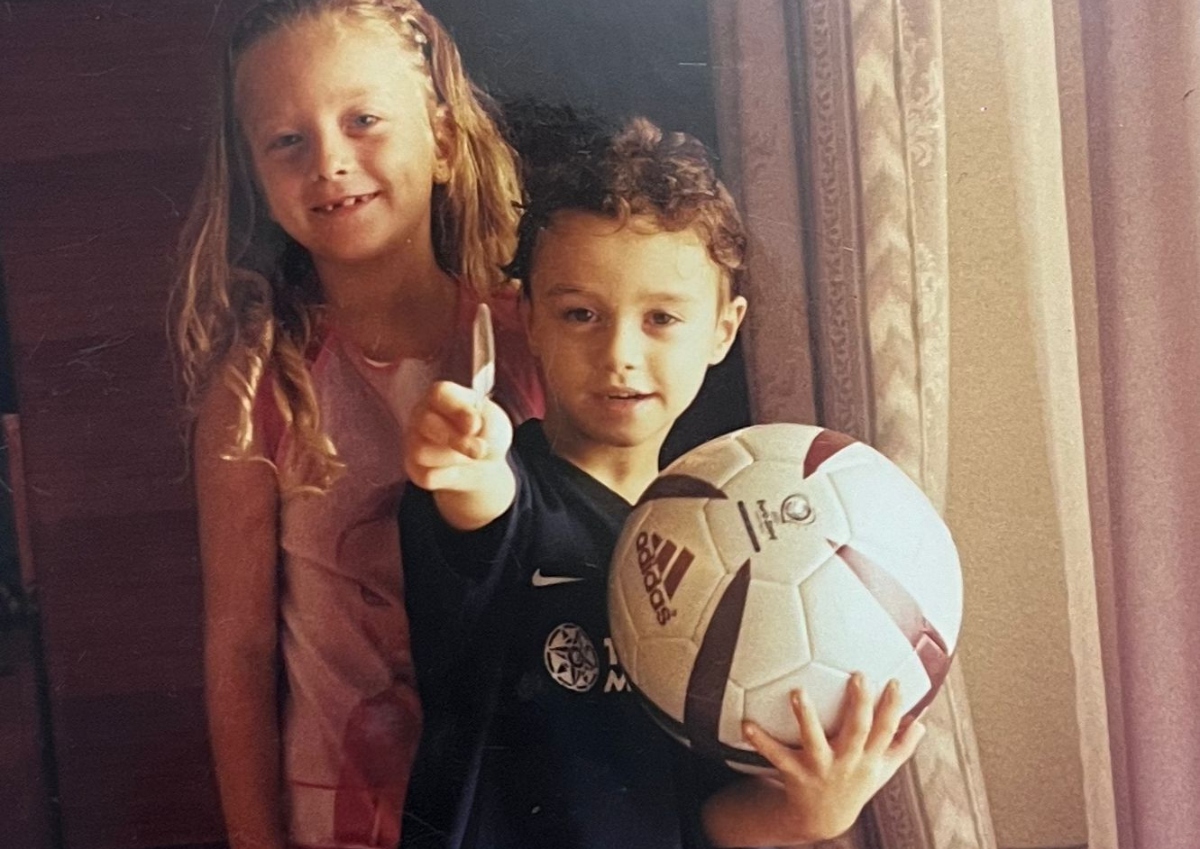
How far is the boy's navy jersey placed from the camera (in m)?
0.74

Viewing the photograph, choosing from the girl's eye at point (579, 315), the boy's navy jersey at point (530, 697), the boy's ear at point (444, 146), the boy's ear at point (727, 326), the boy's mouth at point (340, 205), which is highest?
the boy's ear at point (444, 146)

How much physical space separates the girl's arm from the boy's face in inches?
7.5

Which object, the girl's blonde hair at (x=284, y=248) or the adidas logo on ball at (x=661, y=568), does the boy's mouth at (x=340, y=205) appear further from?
the adidas logo on ball at (x=661, y=568)

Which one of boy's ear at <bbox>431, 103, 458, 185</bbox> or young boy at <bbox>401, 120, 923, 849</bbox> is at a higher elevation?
boy's ear at <bbox>431, 103, 458, 185</bbox>

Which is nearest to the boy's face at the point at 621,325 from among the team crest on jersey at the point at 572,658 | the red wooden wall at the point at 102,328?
the team crest on jersey at the point at 572,658

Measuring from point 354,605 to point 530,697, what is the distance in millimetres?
122

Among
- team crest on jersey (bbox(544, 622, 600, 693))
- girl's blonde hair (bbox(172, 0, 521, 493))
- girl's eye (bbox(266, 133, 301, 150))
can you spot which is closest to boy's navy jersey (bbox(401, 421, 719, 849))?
team crest on jersey (bbox(544, 622, 600, 693))

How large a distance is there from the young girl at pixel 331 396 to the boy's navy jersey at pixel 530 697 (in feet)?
0.06

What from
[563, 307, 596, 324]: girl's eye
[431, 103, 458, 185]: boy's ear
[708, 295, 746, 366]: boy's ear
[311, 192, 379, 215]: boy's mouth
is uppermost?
[431, 103, 458, 185]: boy's ear

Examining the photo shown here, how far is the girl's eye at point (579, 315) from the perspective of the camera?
2.45 feet

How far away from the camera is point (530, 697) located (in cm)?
75

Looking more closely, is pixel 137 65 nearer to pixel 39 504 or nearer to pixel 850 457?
pixel 39 504

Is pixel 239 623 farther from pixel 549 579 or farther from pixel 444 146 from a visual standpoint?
pixel 444 146

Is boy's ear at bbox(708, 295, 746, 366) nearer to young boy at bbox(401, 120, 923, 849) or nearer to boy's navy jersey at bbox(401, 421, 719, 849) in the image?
young boy at bbox(401, 120, 923, 849)
